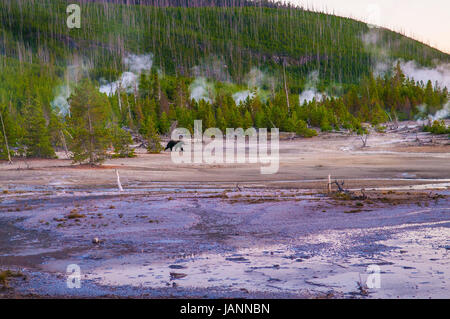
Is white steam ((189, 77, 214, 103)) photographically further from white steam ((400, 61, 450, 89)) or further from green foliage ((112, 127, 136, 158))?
green foliage ((112, 127, 136, 158))

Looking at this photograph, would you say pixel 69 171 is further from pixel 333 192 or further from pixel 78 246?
pixel 78 246

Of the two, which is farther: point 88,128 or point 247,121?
point 247,121

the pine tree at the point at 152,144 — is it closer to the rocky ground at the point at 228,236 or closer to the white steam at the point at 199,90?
the rocky ground at the point at 228,236

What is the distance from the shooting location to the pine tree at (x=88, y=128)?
41438 mm

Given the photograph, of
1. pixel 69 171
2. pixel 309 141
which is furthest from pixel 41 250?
pixel 309 141

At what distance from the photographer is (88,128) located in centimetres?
4269

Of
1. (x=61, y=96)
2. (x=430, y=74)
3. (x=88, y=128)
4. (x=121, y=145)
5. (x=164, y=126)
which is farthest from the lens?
(x=430, y=74)

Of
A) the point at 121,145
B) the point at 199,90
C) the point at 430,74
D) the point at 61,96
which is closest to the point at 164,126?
the point at 121,145

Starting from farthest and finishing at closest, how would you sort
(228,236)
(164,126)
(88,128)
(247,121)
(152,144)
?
(247,121) < (164,126) < (152,144) < (88,128) < (228,236)

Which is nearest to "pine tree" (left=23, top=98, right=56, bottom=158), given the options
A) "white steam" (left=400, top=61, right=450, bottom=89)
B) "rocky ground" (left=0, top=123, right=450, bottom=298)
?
"rocky ground" (left=0, top=123, right=450, bottom=298)

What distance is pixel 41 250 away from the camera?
47.6ft

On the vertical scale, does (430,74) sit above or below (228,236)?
above

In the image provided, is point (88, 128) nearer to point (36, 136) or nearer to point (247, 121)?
point (36, 136)
